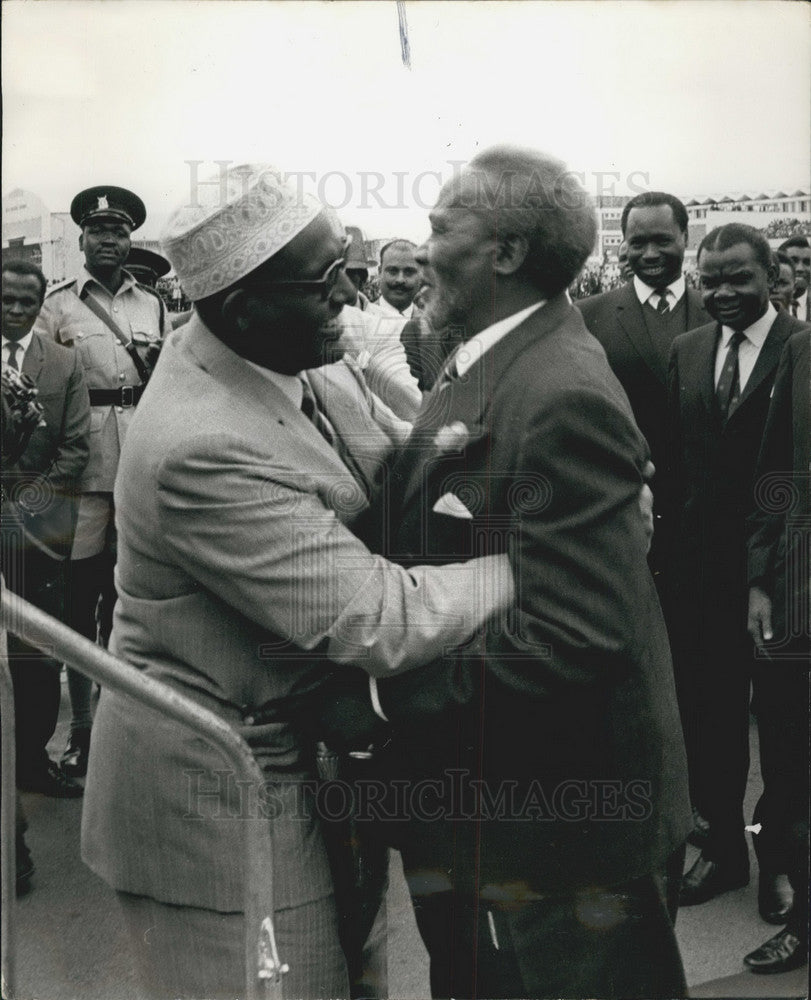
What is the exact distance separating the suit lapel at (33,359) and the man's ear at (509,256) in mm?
1003

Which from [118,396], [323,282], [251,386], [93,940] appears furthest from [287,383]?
[93,940]

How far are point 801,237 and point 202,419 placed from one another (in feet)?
4.54

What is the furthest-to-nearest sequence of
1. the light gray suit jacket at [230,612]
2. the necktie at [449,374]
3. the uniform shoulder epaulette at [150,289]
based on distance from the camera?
the uniform shoulder epaulette at [150,289], the necktie at [449,374], the light gray suit jacket at [230,612]

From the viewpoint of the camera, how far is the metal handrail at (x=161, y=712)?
1800 mm

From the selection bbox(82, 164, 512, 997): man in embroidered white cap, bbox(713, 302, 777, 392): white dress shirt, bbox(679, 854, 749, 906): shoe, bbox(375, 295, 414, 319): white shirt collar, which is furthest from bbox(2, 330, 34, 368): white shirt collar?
bbox(679, 854, 749, 906): shoe

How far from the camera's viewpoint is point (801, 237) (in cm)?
250

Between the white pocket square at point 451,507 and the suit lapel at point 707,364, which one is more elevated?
the suit lapel at point 707,364

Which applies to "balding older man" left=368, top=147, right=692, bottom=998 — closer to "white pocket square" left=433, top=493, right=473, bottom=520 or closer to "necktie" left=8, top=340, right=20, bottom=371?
"white pocket square" left=433, top=493, right=473, bottom=520

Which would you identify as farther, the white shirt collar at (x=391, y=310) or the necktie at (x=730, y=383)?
the necktie at (x=730, y=383)

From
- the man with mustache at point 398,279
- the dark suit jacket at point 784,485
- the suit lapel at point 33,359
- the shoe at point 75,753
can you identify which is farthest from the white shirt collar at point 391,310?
the shoe at point 75,753

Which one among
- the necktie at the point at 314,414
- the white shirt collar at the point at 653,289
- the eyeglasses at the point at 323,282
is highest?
the eyeglasses at the point at 323,282

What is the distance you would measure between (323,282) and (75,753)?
1238 mm

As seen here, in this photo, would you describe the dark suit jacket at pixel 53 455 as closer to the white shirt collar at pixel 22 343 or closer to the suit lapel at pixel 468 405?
the white shirt collar at pixel 22 343

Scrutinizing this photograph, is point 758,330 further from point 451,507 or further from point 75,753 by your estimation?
point 75,753
